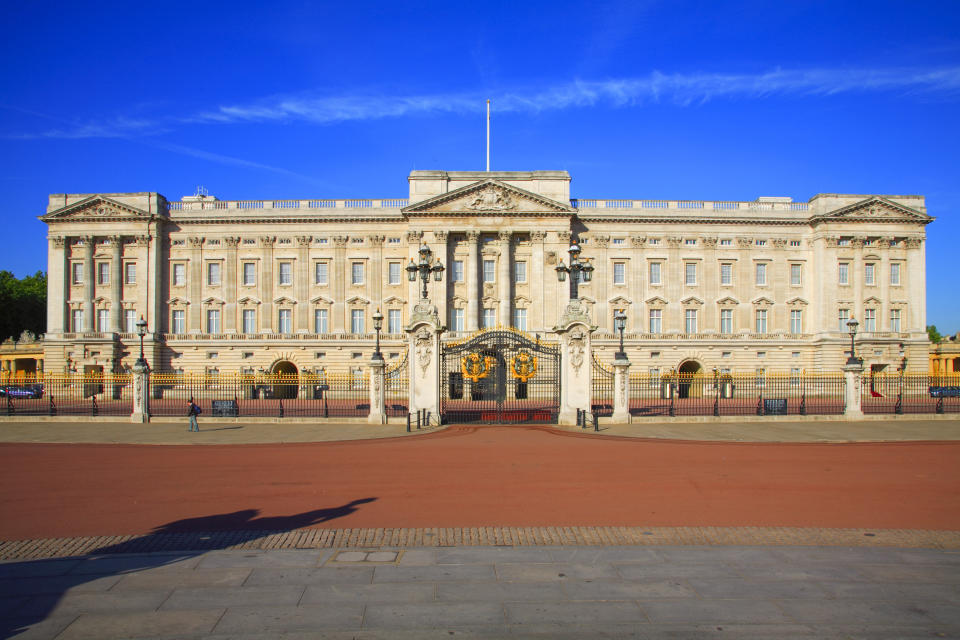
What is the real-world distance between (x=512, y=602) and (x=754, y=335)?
50428 millimetres

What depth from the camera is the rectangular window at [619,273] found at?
52.5m

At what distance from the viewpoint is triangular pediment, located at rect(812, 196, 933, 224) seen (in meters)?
51.1

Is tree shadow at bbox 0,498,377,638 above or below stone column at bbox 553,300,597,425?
below

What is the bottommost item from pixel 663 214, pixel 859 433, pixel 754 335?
pixel 859 433

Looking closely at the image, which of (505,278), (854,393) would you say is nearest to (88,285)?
(505,278)

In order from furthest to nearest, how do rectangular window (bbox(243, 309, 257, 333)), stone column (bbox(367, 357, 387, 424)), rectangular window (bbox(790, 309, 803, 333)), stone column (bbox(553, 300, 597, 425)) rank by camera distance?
rectangular window (bbox(790, 309, 803, 333))
rectangular window (bbox(243, 309, 257, 333))
stone column (bbox(367, 357, 387, 424))
stone column (bbox(553, 300, 597, 425))

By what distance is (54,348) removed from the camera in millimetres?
51000

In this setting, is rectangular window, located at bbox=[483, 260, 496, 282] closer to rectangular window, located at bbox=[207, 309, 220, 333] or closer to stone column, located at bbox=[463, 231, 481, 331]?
stone column, located at bbox=[463, 231, 481, 331]

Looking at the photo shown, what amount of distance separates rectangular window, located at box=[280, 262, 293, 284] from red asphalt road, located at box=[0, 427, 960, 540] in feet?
111

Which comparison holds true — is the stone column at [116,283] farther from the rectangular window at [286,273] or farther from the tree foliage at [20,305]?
the tree foliage at [20,305]

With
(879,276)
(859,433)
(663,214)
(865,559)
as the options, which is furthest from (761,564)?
(879,276)

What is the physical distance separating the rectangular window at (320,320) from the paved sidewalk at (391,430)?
24.3 m

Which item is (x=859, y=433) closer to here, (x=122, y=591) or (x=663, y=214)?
(x=122, y=591)

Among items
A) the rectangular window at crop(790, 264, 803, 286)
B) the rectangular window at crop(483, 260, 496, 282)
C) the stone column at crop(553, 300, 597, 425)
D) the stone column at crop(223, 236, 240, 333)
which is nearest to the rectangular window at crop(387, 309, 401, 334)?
the rectangular window at crop(483, 260, 496, 282)
